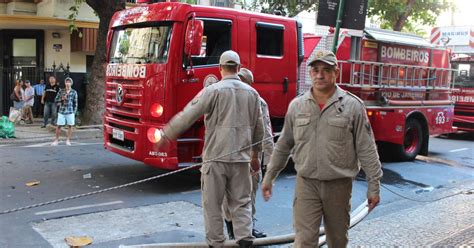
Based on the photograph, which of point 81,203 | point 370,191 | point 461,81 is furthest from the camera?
point 461,81

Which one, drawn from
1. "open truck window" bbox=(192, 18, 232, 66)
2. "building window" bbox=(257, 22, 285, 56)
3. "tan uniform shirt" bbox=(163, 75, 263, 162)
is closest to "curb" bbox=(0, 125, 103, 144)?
"open truck window" bbox=(192, 18, 232, 66)

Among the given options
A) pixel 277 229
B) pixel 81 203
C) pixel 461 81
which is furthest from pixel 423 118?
pixel 81 203

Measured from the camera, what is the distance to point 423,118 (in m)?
11.2

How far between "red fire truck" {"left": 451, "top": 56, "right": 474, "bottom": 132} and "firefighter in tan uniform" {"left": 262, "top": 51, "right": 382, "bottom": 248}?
13.0 m

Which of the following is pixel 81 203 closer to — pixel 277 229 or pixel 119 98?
pixel 119 98

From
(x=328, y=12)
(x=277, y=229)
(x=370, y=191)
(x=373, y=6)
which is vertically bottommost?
(x=277, y=229)

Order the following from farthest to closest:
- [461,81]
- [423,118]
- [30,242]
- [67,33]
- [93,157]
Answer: [67,33] → [461,81] → [423,118] → [93,157] → [30,242]

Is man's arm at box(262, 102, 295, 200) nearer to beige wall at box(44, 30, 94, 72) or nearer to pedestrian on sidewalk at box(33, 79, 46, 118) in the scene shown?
pedestrian on sidewalk at box(33, 79, 46, 118)

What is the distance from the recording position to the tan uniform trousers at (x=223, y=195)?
4570mm

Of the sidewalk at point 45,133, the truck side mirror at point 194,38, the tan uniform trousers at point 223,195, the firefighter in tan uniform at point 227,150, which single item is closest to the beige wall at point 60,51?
the sidewalk at point 45,133

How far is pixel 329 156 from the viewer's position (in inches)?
143

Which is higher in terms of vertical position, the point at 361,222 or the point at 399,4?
the point at 399,4

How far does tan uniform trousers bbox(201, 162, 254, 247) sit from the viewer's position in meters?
4.57

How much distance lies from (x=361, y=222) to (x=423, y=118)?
6.01 m
